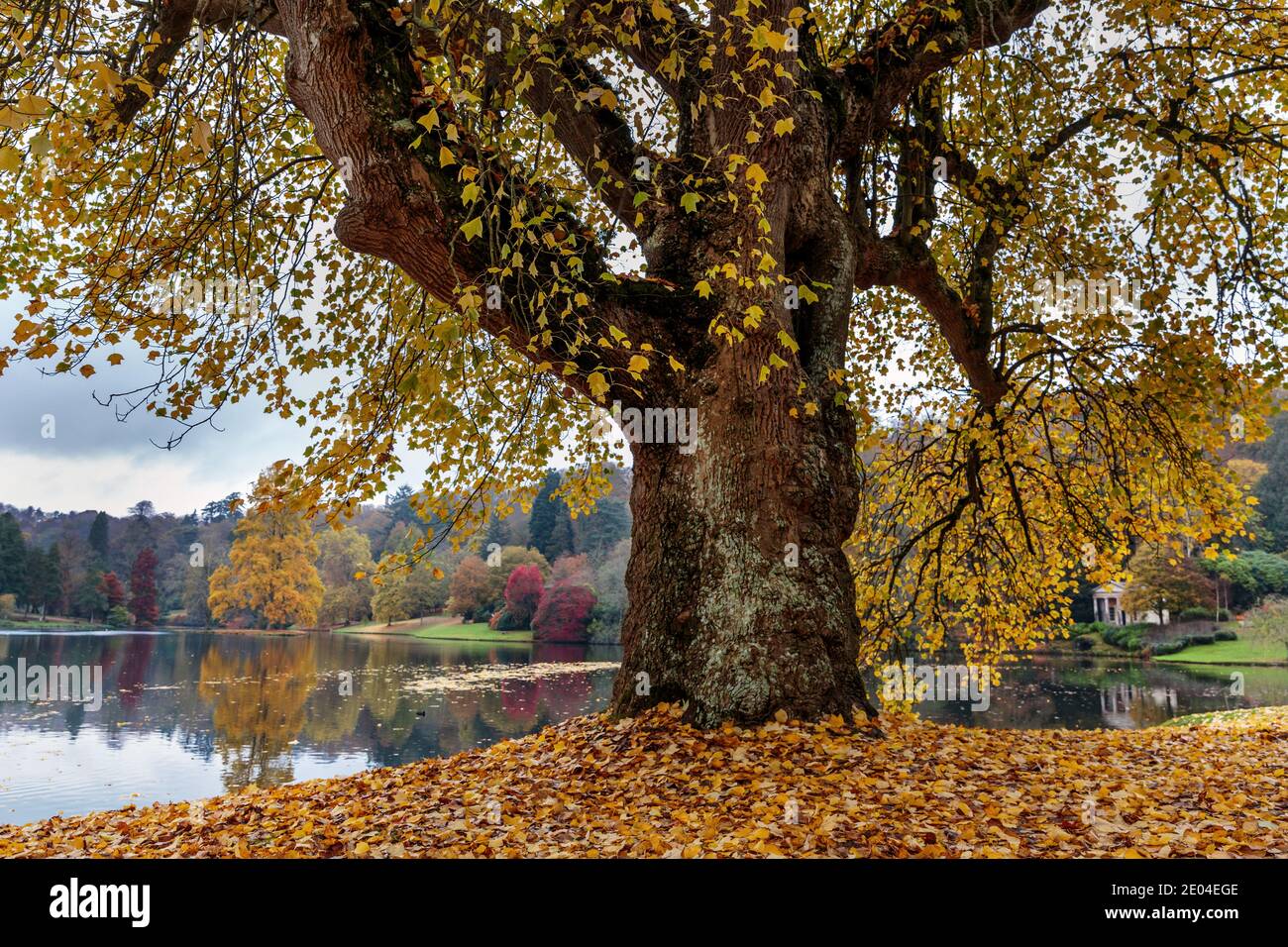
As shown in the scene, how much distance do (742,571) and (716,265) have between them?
2.03m

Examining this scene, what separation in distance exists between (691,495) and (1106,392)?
6339 mm

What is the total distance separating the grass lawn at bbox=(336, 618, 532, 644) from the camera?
46719 millimetres

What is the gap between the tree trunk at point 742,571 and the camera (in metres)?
5.16

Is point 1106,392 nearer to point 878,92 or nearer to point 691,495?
point 878,92

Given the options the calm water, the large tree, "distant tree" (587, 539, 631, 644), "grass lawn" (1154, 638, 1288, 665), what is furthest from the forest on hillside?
the large tree

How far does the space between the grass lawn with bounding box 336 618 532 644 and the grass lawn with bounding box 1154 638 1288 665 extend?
30.8m

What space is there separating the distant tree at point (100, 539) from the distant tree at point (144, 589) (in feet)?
6.49

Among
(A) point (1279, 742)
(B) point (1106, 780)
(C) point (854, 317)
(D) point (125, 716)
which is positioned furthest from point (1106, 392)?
(D) point (125, 716)

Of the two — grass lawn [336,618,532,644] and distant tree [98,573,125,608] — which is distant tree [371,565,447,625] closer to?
grass lawn [336,618,532,644]

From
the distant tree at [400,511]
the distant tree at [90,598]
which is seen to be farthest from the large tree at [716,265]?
the distant tree at [400,511]

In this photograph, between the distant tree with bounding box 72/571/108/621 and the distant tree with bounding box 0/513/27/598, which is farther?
the distant tree with bounding box 72/571/108/621

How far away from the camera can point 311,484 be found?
5.85m

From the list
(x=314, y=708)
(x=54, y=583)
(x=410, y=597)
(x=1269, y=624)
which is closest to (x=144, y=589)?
(x=54, y=583)
